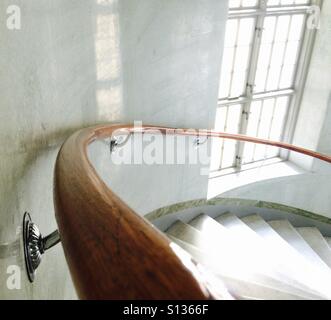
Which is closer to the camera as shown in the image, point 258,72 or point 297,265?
point 297,265

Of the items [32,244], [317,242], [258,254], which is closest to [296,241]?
[317,242]

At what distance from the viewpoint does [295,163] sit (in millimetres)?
4973

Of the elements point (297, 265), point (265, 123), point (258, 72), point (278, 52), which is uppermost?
point (278, 52)

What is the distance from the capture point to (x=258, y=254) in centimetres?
364

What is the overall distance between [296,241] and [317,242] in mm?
388

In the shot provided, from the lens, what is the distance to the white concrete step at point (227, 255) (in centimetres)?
319

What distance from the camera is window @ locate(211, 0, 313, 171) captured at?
4039 mm

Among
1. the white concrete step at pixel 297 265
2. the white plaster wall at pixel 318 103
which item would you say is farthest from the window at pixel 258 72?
the white concrete step at pixel 297 265

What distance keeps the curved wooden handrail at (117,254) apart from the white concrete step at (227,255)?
2672 millimetres

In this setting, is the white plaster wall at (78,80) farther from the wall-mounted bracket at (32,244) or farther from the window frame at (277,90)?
the window frame at (277,90)
